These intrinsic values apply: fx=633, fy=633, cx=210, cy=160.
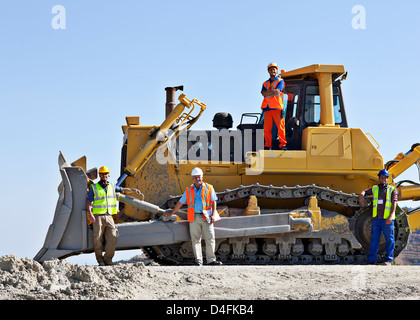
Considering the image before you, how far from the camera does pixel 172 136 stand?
46.0ft

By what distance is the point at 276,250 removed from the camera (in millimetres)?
13398

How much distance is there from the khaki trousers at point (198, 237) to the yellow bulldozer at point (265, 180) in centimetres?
39

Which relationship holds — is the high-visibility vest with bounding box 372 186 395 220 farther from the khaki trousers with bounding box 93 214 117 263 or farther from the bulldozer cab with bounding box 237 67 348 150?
the khaki trousers with bounding box 93 214 117 263

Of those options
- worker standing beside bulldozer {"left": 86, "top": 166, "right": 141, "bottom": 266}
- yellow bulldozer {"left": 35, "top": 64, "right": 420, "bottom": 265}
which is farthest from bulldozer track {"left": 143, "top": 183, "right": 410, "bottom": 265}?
worker standing beside bulldozer {"left": 86, "top": 166, "right": 141, "bottom": 266}

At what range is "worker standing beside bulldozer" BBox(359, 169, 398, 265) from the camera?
13.1 m

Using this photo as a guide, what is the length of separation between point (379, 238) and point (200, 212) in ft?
12.8

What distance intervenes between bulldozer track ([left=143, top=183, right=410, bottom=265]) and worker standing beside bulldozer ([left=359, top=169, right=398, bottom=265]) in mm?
532

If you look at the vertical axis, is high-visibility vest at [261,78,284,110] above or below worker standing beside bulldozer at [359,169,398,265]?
above

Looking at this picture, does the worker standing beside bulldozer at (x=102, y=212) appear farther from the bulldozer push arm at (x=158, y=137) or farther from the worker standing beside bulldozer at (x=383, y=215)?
the worker standing beside bulldozer at (x=383, y=215)

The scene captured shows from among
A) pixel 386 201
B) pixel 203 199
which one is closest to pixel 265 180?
pixel 203 199

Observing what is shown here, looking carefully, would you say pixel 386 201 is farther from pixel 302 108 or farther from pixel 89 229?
pixel 89 229

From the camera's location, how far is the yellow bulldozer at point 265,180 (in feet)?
43.1
